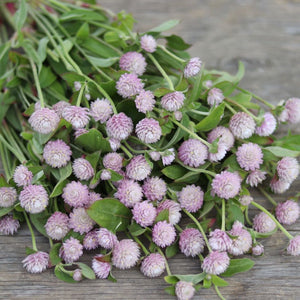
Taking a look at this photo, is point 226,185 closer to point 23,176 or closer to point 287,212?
point 287,212

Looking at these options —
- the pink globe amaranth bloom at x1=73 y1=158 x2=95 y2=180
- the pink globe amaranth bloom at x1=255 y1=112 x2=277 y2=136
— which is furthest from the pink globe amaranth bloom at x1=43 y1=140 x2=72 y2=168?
the pink globe amaranth bloom at x1=255 y1=112 x2=277 y2=136

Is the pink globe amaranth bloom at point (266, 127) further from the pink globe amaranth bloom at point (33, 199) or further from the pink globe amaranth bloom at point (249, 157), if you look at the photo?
the pink globe amaranth bloom at point (33, 199)

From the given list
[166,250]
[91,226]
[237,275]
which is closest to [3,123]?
[91,226]

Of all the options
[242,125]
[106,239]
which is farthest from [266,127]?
[106,239]

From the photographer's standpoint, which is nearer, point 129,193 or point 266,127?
point 129,193

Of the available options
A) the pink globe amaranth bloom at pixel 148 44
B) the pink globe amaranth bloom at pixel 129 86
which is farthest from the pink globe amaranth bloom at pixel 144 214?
the pink globe amaranth bloom at pixel 148 44

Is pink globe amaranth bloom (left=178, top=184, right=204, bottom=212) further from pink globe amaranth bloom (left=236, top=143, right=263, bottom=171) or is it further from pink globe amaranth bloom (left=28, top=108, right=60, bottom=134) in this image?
pink globe amaranth bloom (left=28, top=108, right=60, bottom=134)
